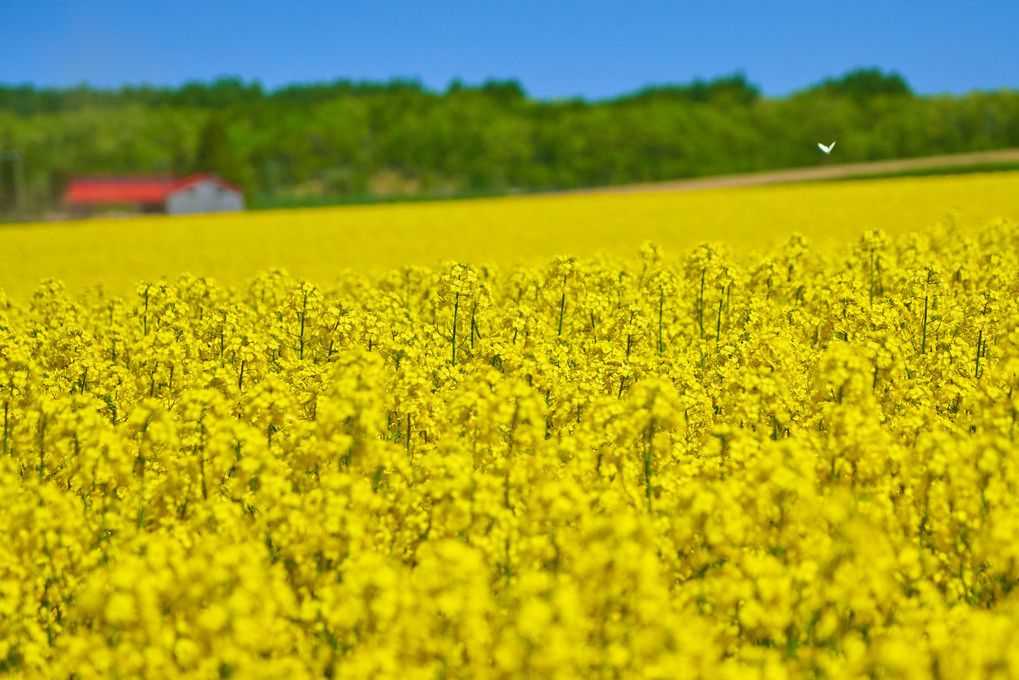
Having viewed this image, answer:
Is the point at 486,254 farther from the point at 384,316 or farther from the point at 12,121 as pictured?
the point at 12,121

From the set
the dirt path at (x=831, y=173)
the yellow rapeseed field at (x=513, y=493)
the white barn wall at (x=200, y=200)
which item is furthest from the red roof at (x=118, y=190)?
the yellow rapeseed field at (x=513, y=493)

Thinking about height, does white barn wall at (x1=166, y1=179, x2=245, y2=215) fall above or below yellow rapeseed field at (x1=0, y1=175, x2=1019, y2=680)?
above

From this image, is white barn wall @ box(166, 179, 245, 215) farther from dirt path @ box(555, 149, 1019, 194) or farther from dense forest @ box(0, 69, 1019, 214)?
dirt path @ box(555, 149, 1019, 194)

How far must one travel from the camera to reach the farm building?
96812mm

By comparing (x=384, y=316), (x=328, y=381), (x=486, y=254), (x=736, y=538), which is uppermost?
(x=486, y=254)

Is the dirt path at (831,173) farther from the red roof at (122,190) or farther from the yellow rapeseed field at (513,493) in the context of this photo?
the yellow rapeseed field at (513,493)

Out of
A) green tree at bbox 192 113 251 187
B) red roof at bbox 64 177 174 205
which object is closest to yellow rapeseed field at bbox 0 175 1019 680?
red roof at bbox 64 177 174 205

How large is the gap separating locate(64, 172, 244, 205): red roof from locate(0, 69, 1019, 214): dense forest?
7930 millimetres

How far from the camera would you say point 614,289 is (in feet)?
54.3

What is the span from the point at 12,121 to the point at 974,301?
550ft

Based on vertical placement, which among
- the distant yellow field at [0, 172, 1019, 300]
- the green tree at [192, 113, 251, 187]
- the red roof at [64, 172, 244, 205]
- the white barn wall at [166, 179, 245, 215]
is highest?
the green tree at [192, 113, 251, 187]

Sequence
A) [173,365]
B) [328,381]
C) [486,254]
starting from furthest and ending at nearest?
[486,254] < [173,365] < [328,381]

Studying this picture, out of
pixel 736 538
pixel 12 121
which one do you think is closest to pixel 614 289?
pixel 736 538

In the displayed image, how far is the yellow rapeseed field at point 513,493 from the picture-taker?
17.5 feet
